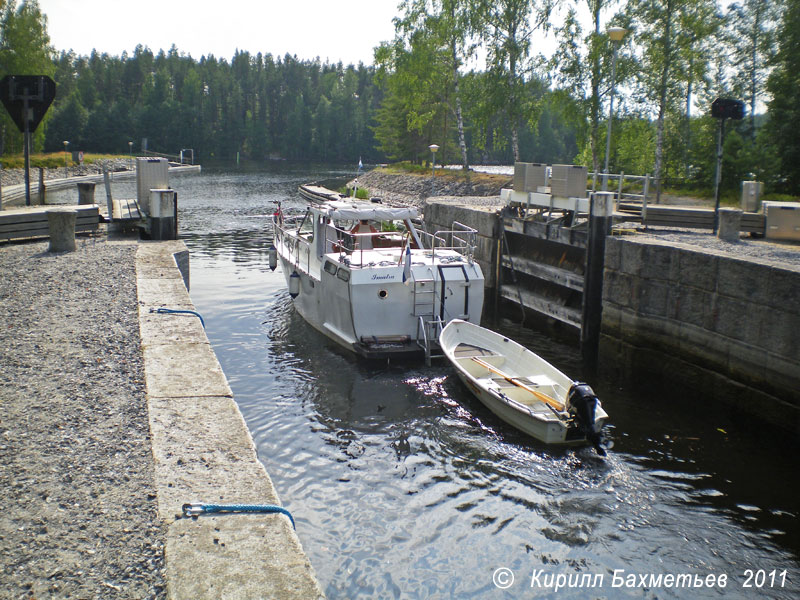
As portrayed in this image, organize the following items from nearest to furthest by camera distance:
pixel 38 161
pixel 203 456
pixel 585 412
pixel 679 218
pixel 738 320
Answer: pixel 203 456 → pixel 585 412 → pixel 738 320 → pixel 679 218 → pixel 38 161

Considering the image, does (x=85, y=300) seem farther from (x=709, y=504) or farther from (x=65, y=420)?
(x=709, y=504)

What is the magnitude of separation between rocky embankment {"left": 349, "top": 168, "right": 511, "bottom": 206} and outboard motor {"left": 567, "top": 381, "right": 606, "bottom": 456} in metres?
22.2

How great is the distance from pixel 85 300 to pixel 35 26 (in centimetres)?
5895

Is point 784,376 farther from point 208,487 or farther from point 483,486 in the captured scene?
point 208,487

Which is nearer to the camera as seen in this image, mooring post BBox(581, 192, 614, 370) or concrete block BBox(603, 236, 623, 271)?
concrete block BBox(603, 236, 623, 271)

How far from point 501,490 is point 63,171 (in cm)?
6357

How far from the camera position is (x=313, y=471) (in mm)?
9891

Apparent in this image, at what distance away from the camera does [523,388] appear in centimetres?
1176

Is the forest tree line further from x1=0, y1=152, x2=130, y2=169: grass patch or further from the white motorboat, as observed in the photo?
the white motorboat

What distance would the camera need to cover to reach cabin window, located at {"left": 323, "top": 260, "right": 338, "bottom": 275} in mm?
14938

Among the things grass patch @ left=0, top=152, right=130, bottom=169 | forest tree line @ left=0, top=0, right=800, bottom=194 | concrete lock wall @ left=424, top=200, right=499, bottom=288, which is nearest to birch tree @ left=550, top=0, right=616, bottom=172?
forest tree line @ left=0, top=0, right=800, bottom=194

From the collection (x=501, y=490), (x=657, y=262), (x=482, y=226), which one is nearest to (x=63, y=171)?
(x=482, y=226)

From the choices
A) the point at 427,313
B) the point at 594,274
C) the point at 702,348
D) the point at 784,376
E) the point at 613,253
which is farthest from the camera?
the point at 594,274


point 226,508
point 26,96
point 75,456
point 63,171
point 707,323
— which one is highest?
point 26,96
